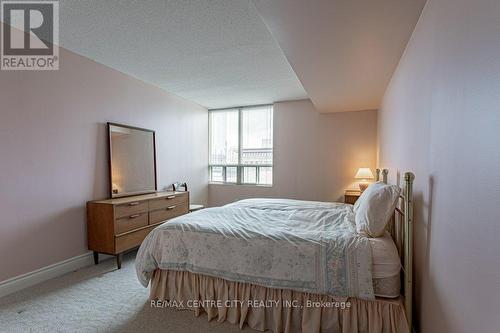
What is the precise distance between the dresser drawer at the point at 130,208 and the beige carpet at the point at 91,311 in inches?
28.3

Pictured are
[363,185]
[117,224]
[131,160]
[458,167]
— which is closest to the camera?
[458,167]

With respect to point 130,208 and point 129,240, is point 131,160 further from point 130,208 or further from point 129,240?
point 129,240

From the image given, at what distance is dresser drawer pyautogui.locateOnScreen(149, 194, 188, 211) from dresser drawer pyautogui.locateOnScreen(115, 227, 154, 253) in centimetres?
34

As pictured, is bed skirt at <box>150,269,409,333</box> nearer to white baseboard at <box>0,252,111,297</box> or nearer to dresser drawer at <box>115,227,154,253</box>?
dresser drawer at <box>115,227,154,253</box>

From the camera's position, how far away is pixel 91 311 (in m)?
2.01

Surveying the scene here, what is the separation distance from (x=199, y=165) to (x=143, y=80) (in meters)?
2.12

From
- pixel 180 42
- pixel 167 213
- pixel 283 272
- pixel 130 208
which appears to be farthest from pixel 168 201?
pixel 283 272

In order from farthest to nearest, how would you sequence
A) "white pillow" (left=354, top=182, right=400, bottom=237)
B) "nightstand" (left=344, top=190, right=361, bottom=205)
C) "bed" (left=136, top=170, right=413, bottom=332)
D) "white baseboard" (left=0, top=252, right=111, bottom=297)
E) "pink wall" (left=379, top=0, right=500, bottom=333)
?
1. "nightstand" (left=344, top=190, right=361, bottom=205)
2. "white baseboard" (left=0, top=252, right=111, bottom=297)
3. "white pillow" (left=354, top=182, right=400, bottom=237)
4. "bed" (left=136, top=170, right=413, bottom=332)
5. "pink wall" (left=379, top=0, right=500, bottom=333)

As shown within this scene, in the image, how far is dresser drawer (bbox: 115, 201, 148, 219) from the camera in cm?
282

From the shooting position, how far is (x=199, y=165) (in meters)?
5.32

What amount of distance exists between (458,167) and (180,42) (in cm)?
263

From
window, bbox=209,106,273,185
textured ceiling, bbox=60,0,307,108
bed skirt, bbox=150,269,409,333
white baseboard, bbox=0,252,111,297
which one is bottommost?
white baseboard, bbox=0,252,111,297

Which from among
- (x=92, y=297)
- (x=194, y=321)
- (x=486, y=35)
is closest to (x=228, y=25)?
(x=486, y=35)

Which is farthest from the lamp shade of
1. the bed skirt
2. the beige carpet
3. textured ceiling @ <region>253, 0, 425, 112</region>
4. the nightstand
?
the beige carpet
